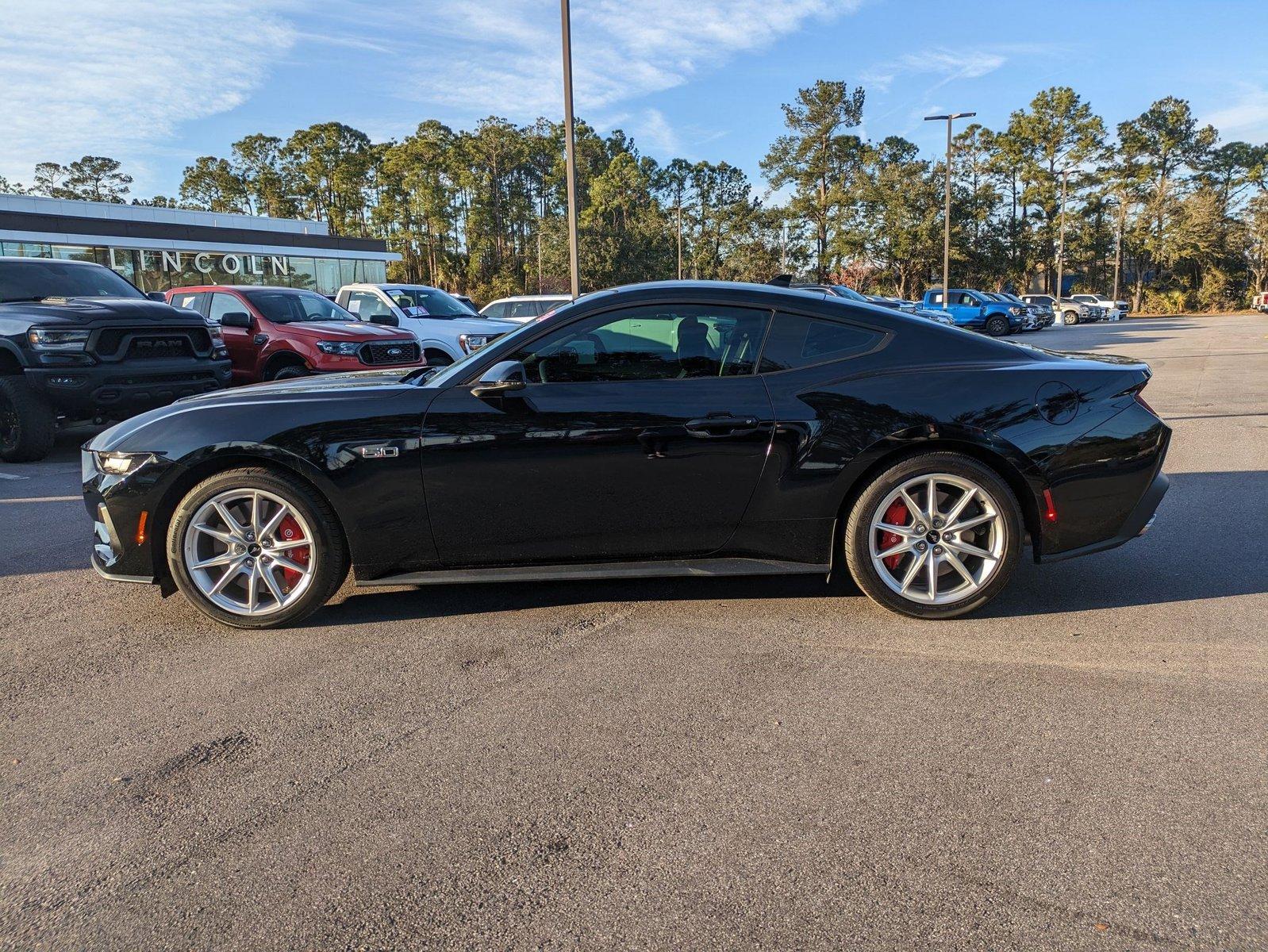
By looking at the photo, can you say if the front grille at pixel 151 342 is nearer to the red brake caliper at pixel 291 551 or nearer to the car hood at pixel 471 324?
the car hood at pixel 471 324

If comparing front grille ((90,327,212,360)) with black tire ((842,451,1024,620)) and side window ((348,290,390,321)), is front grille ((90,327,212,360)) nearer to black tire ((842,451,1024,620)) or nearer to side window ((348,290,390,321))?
side window ((348,290,390,321))

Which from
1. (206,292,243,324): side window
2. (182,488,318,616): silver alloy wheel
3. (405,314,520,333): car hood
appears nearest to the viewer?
(182,488,318,616): silver alloy wheel

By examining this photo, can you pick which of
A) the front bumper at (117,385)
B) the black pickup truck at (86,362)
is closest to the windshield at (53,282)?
the black pickup truck at (86,362)

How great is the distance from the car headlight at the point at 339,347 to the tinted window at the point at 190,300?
2.84 m

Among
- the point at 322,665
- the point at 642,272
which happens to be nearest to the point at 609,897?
the point at 322,665

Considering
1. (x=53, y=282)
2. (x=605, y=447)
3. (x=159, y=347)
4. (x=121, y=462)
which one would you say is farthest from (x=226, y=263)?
(x=605, y=447)

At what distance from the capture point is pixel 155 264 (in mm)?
38156

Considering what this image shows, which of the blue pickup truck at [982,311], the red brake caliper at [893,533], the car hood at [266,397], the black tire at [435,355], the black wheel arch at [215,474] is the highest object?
the blue pickup truck at [982,311]

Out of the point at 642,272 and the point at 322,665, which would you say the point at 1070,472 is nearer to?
the point at 322,665

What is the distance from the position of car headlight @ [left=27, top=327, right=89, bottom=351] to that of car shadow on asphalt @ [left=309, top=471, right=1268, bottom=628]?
5667mm

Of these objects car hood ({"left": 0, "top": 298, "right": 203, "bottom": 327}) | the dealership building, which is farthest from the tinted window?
the dealership building

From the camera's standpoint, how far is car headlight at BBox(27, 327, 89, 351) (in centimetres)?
828

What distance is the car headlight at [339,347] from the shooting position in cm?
1111

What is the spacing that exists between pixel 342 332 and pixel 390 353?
2.10 ft
